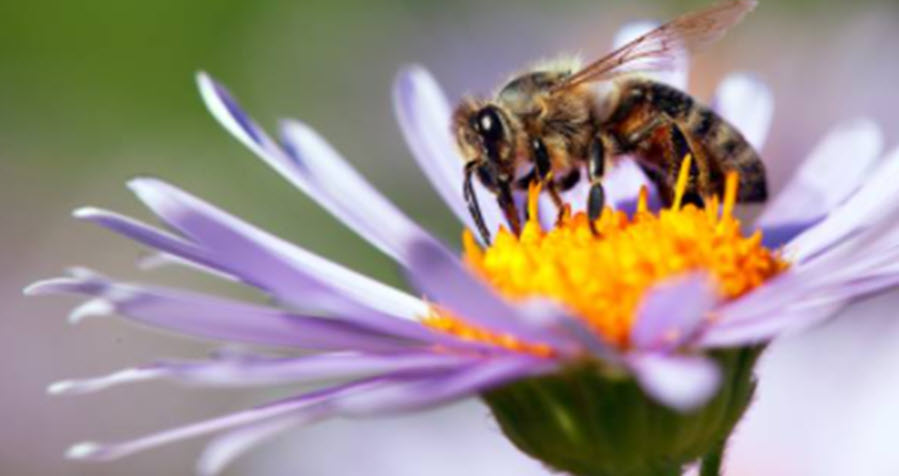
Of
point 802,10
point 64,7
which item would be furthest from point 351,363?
point 64,7

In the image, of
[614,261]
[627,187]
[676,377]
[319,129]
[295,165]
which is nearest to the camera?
[676,377]

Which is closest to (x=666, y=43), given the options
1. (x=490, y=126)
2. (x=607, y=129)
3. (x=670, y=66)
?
(x=670, y=66)

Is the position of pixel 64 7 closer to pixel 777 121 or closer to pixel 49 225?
pixel 49 225

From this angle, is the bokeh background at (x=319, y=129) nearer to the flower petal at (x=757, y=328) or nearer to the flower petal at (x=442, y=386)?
the flower petal at (x=757, y=328)

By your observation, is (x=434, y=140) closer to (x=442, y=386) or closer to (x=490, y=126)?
(x=490, y=126)

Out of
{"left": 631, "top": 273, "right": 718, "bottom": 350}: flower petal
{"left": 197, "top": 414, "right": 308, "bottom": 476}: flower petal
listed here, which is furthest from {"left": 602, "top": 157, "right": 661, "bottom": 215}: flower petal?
{"left": 197, "top": 414, "right": 308, "bottom": 476}: flower petal

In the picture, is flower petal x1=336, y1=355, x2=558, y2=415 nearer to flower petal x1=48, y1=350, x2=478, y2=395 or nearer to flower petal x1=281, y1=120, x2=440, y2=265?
flower petal x1=48, y1=350, x2=478, y2=395
